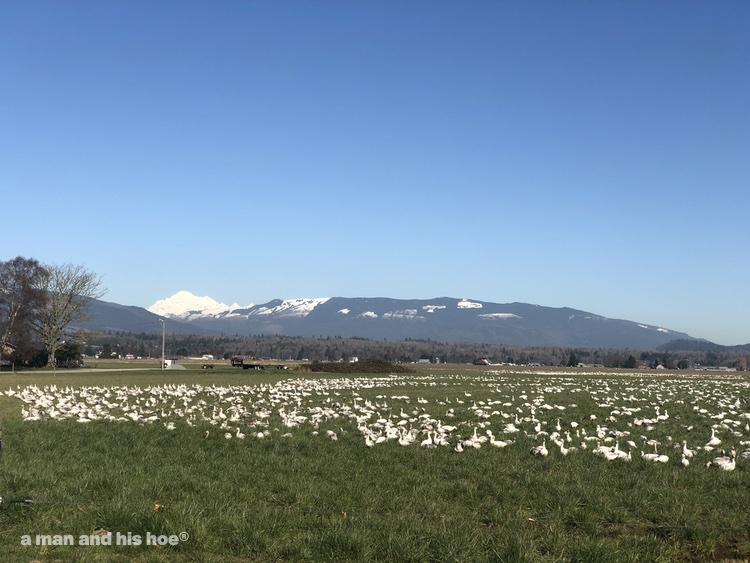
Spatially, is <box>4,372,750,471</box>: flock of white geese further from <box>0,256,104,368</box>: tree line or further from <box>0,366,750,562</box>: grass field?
<box>0,256,104,368</box>: tree line

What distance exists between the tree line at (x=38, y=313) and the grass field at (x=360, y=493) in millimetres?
71636

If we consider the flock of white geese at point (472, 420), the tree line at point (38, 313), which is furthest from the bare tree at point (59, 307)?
the flock of white geese at point (472, 420)

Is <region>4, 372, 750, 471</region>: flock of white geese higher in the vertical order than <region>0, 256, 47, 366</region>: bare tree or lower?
lower

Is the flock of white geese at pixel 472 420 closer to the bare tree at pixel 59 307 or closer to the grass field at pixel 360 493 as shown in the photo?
the grass field at pixel 360 493

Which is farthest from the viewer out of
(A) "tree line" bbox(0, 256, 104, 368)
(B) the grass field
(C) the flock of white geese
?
(A) "tree line" bbox(0, 256, 104, 368)

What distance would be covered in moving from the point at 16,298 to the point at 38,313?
10.8 ft

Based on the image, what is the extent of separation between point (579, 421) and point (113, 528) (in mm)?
16651

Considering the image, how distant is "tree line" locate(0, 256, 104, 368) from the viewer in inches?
3310

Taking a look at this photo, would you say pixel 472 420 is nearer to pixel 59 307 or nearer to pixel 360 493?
pixel 360 493

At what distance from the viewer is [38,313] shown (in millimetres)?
87188

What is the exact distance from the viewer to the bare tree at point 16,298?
84.2m

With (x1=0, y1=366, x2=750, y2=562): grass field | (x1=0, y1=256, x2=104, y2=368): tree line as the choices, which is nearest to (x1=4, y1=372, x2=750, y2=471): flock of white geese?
(x1=0, y1=366, x2=750, y2=562): grass field

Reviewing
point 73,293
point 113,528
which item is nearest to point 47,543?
point 113,528

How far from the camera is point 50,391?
118 feet
